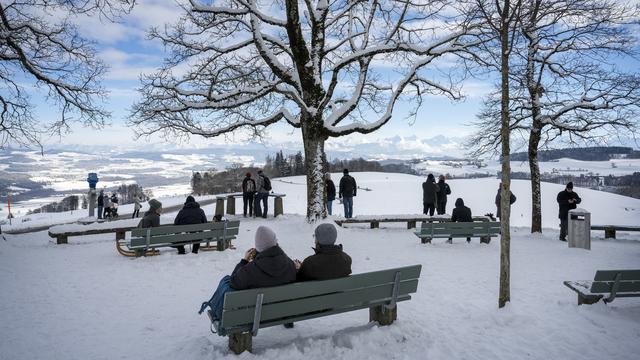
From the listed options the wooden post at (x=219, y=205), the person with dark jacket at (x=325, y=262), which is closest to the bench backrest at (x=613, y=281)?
the person with dark jacket at (x=325, y=262)

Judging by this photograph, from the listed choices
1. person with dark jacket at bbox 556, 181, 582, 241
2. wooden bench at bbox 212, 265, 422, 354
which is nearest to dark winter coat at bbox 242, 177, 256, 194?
person with dark jacket at bbox 556, 181, 582, 241

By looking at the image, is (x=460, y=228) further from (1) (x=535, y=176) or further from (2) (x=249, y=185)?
(2) (x=249, y=185)

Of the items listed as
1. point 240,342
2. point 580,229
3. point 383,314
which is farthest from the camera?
point 580,229

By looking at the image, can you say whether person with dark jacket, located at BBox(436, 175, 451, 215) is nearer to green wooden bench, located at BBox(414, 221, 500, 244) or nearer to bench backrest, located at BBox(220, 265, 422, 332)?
green wooden bench, located at BBox(414, 221, 500, 244)

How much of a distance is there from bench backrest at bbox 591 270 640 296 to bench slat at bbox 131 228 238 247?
7.37m

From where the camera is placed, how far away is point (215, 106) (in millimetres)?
12781

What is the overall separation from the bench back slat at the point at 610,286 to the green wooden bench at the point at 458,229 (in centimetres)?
555

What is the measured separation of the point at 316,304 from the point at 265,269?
27.2 inches

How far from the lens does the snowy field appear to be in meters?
4.45

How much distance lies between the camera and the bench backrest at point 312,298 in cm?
397

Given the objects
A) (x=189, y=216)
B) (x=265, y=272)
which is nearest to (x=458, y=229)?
(x=189, y=216)

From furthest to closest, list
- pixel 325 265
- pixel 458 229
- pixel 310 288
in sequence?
1. pixel 458 229
2. pixel 325 265
3. pixel 310 288

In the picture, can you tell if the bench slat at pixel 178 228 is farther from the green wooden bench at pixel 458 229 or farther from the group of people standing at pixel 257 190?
the group of people standing at pixel 257 190

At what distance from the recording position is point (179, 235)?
29.8 ft
